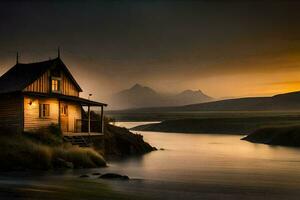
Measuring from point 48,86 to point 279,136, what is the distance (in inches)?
1865

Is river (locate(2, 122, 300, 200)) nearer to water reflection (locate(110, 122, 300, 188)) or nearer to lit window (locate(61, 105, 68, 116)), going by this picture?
water reflection (locate(110, 122, 300, 188))

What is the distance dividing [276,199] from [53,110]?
27.0m

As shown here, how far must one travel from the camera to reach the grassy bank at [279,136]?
75.9 metres

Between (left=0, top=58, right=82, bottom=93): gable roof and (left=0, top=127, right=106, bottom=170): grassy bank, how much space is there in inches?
212

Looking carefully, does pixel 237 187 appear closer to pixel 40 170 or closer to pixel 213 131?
pixel 40 170

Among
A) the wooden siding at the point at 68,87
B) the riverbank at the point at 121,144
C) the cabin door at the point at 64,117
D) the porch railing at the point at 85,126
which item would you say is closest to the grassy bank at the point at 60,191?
the cabin door at the point at 64,117

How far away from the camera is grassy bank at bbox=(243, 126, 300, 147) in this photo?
75.9 metres

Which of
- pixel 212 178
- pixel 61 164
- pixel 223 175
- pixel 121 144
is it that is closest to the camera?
pixel 212 178

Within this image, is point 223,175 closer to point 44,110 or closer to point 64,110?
point 44,110

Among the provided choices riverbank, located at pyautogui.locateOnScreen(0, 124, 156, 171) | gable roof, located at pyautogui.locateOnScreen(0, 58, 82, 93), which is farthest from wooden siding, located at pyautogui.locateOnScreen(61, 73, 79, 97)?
riverbank, located at pyautogui.locateOnScreen(0, 124, 156, 171)

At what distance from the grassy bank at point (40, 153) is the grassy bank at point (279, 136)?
45.1m

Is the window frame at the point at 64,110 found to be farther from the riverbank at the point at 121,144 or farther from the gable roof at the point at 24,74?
the riverbank at the point at 121,144

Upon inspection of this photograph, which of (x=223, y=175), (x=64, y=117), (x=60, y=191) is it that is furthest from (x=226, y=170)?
(x=60, y=191)

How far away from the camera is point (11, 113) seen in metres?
43.4
